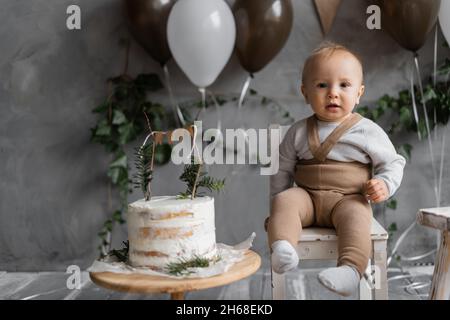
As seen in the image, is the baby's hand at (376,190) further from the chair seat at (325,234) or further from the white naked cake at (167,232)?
the white naked cake at (167,232)

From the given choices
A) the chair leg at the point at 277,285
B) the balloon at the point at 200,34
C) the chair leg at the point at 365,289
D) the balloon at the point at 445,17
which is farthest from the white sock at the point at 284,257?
the balloon at the point at 445,17

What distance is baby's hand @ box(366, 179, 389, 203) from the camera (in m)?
1.38

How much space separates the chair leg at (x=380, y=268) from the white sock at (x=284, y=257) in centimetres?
23

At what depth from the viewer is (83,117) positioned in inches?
97.3

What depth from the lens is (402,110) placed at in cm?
235

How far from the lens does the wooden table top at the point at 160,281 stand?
1091 millimetres

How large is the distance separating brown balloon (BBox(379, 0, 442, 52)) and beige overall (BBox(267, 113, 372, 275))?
810mm

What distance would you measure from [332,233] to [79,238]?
1429mm

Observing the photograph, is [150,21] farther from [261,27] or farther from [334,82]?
[334,82]

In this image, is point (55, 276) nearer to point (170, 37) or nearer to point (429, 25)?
point (170, 37)

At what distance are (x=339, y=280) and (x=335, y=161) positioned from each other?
1.22 feet

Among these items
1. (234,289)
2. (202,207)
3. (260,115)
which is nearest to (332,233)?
(202,207)

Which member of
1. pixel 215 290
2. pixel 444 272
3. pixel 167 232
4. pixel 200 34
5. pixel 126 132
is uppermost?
pixel 200 34

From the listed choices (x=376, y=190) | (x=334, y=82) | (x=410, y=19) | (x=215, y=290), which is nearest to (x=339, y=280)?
(x=376, y=190)
